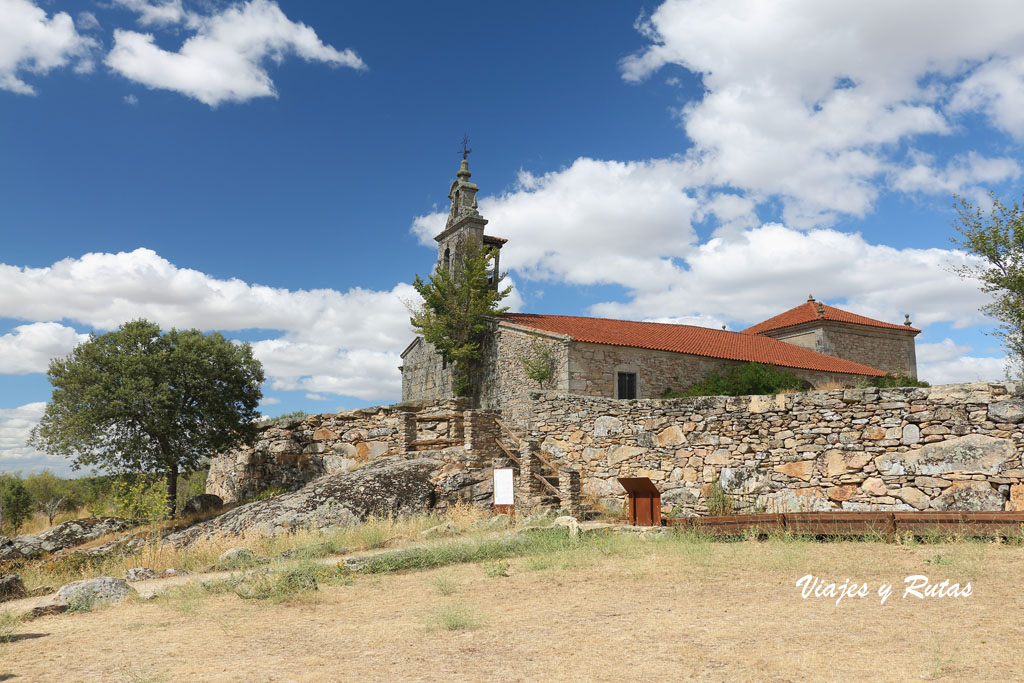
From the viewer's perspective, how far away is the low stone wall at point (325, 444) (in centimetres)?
1872

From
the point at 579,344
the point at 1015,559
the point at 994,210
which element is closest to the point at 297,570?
the point at 1015,559

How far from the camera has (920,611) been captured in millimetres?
6461

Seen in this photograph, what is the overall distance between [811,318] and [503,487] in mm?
27868

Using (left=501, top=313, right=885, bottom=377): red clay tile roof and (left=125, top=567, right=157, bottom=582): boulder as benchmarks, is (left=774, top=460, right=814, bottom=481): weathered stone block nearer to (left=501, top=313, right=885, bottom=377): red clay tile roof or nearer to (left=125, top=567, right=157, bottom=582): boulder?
(left=125, top=567, right=157, bottom=582): boulder

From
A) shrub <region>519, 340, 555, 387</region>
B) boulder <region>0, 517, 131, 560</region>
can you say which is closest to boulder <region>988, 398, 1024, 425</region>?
shrub <region>519, 340, 555, 387</region>

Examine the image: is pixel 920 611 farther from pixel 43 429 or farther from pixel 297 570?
pixel 43 429

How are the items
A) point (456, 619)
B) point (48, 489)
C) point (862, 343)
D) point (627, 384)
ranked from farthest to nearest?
point (862, 343)
point (48, 489)
point (627, 384)
point (456, 619)

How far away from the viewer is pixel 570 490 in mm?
14625

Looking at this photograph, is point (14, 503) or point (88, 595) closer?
point (88, 595)

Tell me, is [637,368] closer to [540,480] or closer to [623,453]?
[623,453]

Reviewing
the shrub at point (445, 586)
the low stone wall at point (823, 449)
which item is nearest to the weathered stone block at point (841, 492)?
the low stone wall at point (823, 449)

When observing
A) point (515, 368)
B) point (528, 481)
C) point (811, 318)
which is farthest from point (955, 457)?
point (811, 318)

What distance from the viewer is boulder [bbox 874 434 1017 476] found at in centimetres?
1115

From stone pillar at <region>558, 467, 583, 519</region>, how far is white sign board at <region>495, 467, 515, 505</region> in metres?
1.20
